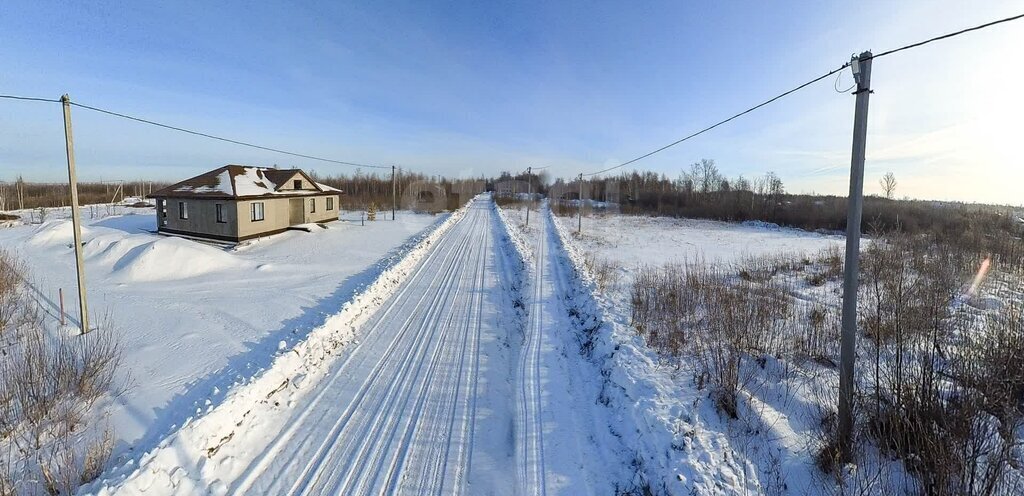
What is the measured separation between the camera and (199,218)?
2125cm

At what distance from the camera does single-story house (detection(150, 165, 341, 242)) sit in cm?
2056

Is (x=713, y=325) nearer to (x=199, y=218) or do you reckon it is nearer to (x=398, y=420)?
(x=398, y=420)

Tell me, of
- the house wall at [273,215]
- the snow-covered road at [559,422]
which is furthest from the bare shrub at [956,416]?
the house wall at [273,215]

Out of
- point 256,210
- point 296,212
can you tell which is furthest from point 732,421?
point 296,212

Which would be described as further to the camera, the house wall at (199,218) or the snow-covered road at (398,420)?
the house wall at (199,218)

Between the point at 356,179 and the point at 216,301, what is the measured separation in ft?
248

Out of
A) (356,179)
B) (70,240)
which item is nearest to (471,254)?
(70,240)

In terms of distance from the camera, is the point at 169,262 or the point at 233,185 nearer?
the point at 169,262

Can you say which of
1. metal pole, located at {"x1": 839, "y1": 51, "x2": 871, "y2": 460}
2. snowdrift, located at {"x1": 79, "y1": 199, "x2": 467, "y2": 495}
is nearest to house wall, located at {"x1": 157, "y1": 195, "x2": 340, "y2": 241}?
snowdrift, located at {"x1": 79, "y1": 199, "x2": 467, "y2": 495}

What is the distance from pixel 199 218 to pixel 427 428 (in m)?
22.5

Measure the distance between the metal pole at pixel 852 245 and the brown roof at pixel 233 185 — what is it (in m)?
23.3

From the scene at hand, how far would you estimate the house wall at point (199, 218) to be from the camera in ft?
67.2

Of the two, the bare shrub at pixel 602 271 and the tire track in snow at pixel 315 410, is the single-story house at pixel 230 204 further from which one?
the bare shrub at pixel 602 271

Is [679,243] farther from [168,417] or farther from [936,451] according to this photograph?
[168,417]
